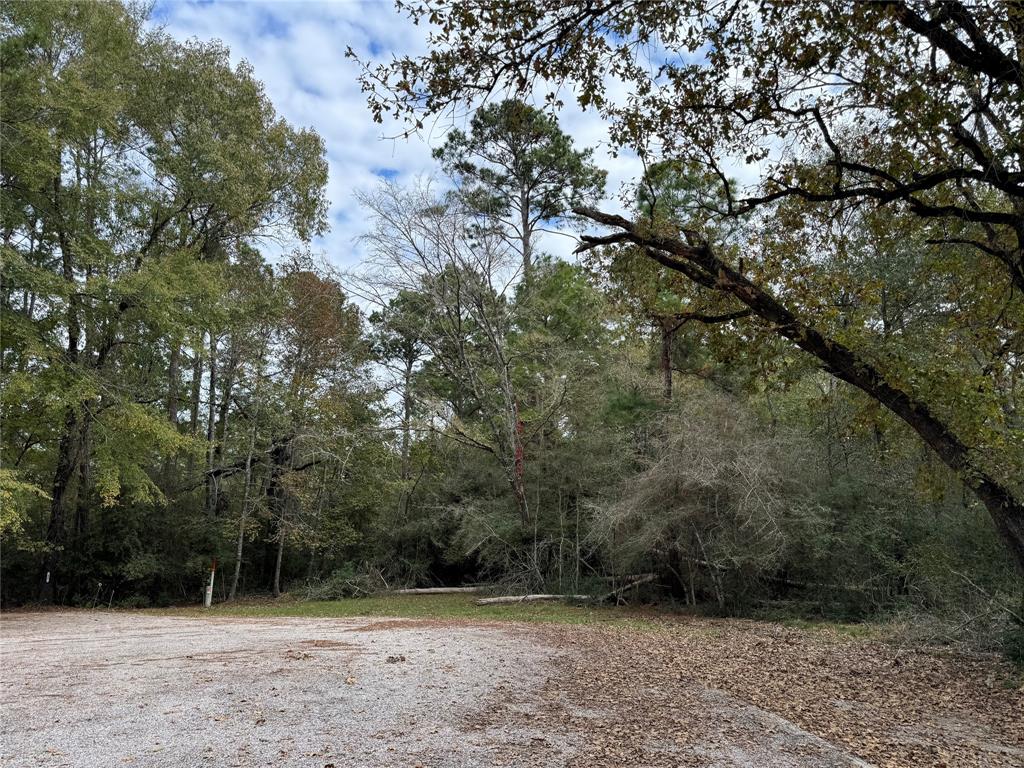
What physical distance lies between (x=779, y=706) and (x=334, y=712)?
3.61 m

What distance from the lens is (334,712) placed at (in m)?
4.84

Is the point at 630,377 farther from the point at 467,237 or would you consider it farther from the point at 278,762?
the point at 278,762

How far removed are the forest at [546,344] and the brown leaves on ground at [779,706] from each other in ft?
4.47

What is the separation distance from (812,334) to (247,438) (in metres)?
17.0

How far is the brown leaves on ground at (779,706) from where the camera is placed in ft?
14.1

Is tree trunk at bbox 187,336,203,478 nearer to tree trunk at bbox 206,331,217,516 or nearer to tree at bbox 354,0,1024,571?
tree trunk at bbox 206,331,217,516

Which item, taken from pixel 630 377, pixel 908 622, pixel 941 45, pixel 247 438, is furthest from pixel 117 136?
pixel 908 622

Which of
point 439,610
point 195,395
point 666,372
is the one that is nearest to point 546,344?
point 666,372

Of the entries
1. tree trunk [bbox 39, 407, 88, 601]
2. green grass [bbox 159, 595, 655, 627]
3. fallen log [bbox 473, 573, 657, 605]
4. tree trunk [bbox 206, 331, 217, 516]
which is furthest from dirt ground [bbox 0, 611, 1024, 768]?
tree trunk [bbox 206, 331, 217, 516]

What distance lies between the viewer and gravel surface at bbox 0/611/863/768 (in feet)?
13.0

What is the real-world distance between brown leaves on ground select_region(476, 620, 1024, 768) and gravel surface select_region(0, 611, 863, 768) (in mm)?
35

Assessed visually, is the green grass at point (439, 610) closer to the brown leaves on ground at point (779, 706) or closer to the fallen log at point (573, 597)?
the fallen log at point (573, 597)

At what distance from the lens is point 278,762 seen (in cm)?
378

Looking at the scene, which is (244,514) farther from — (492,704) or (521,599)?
(492,704)
